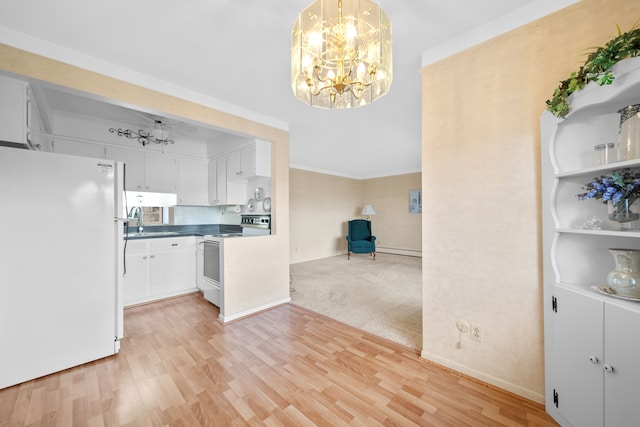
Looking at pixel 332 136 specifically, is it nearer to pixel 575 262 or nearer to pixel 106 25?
pixel 106 25

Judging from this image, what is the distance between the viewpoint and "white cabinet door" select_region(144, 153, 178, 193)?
3777mm

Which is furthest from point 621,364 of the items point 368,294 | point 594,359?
point 368,294

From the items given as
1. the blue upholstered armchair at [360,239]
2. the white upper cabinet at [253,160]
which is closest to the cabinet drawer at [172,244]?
the white upper cabinet at [253,160]

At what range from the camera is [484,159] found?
1.73m

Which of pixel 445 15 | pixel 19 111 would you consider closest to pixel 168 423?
pixel 19 111

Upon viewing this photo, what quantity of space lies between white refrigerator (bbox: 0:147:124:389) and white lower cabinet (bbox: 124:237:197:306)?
4.14 feet

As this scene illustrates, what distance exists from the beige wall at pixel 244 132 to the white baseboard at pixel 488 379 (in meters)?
1.98

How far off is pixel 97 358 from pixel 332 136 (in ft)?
12.7

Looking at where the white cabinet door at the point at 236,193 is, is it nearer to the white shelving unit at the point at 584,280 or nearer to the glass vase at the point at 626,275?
the white shelving unit at the point at 584,280

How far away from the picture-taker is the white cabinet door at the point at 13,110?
5.77 ft

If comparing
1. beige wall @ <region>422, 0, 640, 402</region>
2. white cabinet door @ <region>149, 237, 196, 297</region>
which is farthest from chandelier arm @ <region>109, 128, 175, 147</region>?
beige wall @ <region>422, 0, 640, 402</region>

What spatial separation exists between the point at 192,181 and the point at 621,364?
4921mm

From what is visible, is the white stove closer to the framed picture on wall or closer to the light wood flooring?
the light wood flooring

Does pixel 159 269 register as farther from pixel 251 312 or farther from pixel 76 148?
pixel 76 148
